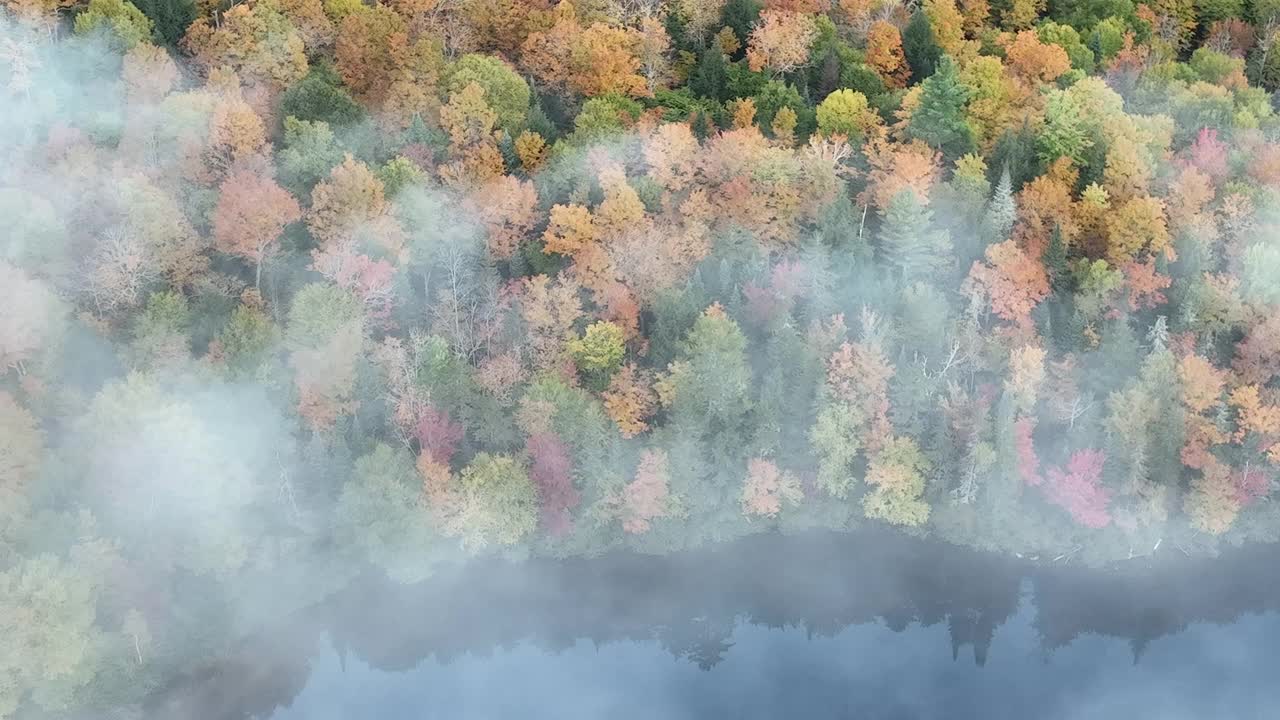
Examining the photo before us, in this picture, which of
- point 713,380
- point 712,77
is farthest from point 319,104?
point 713,380

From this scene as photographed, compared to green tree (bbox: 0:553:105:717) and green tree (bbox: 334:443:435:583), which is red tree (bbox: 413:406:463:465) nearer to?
green tree (bbox: 334:443:435:583)

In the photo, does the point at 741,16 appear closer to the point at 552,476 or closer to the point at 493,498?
the point at 552,476

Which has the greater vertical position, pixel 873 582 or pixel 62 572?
pixel 62 572

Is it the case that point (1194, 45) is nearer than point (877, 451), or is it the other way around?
point (877, 451)

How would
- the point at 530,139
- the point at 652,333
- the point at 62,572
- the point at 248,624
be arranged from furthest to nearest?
the point at 530,139 < the point at 652,333 < the point at 248,624 < the point at 62,572

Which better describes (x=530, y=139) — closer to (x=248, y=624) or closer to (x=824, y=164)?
(x=824, y=164)

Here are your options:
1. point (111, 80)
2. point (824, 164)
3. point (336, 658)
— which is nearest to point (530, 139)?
point (824, 164)

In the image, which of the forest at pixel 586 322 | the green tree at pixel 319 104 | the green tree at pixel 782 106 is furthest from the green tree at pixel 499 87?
the green tree at pixel 782 106
